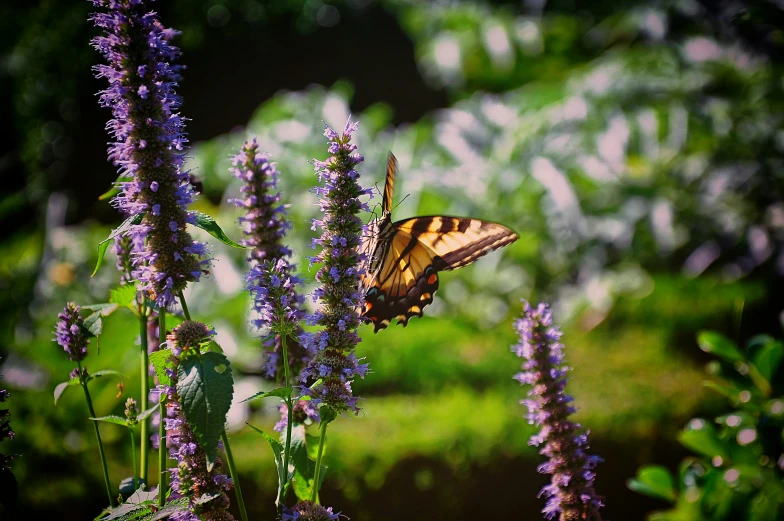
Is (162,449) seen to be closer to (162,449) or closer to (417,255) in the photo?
(162,449)

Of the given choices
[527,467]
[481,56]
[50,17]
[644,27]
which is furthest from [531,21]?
[527,467]

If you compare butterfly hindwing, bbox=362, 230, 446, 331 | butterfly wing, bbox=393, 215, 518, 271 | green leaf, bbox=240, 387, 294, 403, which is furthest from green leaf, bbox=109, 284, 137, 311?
butterfly wing, bbox=393, 215, 518, 271

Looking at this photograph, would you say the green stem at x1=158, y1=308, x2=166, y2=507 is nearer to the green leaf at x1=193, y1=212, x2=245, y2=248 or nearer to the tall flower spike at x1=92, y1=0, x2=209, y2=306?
the tall flower spike at x1=92, y1=0, x2=209, y2=306

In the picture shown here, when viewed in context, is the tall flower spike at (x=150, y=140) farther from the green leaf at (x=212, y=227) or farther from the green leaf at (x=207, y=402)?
the green leaf at (x=207, y=402)

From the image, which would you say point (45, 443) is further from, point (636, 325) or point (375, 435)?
point (636, 325)

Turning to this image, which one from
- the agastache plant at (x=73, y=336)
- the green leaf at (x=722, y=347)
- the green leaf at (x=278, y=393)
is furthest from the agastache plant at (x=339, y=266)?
the green leaf at (x=722, y=347)
